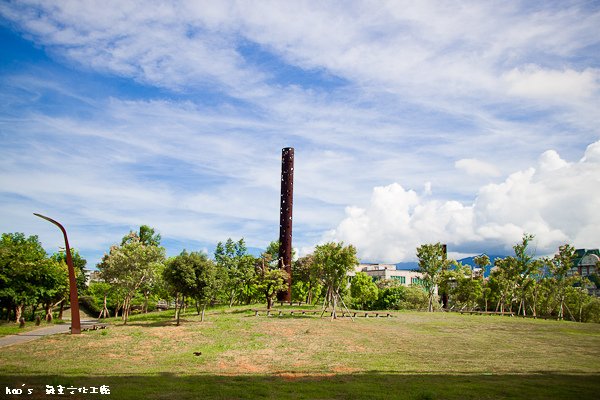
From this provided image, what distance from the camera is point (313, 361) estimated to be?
31.2 meters

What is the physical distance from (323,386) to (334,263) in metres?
35.9

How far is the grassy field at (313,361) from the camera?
70.6 ft

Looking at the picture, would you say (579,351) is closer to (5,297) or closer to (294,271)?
(294,271)

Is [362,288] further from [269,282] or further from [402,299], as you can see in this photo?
[269,282]

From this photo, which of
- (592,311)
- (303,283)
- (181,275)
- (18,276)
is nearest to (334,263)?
(181,275)

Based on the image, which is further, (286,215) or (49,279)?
(286,215)

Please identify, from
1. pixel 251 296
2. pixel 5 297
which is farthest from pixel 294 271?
pixel 5 297

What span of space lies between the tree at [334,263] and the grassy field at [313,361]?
692cm

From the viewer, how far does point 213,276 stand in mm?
51562

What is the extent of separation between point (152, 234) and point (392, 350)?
76.8m

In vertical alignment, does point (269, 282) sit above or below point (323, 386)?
above

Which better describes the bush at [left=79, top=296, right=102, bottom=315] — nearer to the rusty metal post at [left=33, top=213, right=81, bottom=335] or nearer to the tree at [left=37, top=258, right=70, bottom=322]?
the tree at [left=37, top=258, right=70, bottom=322]

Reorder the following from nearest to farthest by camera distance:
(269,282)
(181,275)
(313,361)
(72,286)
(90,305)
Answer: (72,286), (313,361), (181,275), (269,282), (90,305)

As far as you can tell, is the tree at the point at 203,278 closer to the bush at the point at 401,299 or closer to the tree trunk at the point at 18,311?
the tree trunk at the point at 18,311
